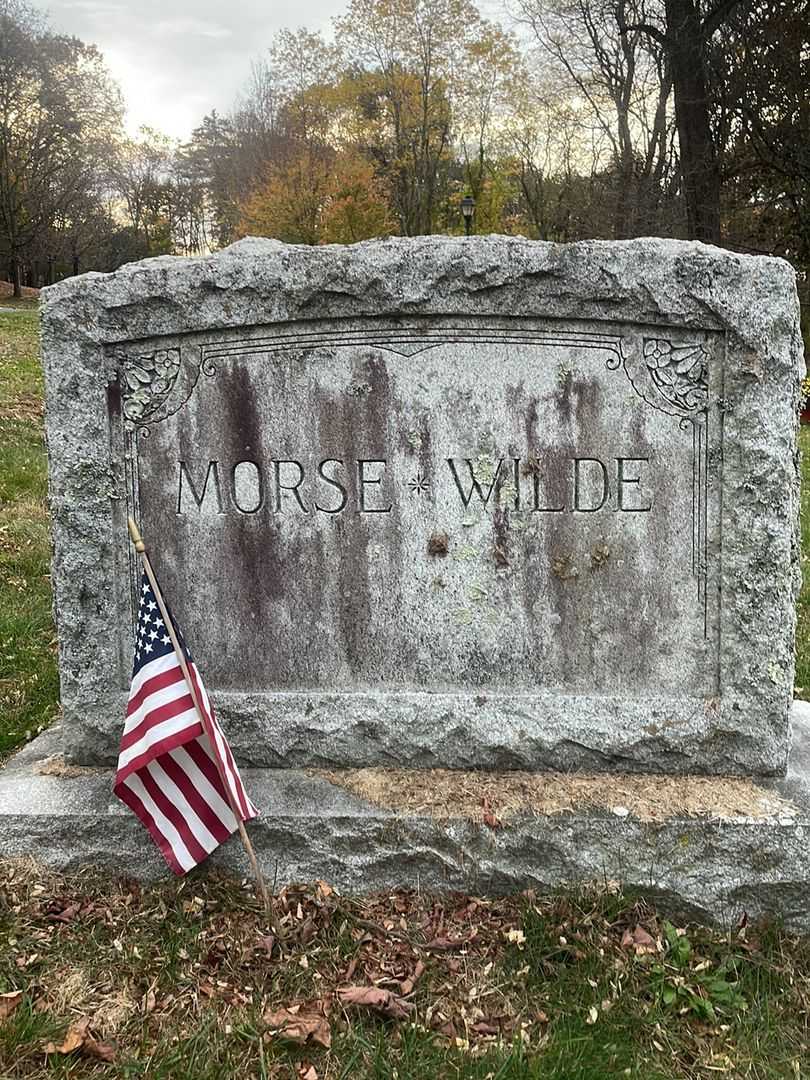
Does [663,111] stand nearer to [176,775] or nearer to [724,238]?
[724,238]

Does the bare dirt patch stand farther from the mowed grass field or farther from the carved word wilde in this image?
the carved word wilde

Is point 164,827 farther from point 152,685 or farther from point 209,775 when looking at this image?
point 152,685

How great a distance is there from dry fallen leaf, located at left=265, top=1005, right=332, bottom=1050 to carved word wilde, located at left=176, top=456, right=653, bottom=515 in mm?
1574

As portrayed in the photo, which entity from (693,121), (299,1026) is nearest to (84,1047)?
(299,1026)

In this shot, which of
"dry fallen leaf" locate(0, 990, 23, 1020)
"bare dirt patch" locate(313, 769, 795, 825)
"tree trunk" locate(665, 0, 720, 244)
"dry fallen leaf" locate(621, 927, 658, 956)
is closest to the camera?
"dry fallen leaf" locate(0, 990, 23, 1020)

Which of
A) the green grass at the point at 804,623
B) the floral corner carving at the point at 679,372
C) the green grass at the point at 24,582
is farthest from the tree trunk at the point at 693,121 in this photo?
the floral corner carving at the point at 679,372

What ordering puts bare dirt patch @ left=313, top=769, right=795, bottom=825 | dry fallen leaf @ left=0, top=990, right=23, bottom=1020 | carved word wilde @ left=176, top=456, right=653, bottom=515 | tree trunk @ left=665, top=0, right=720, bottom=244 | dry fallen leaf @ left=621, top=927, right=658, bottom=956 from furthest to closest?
tree trunk @ left=665, top=0, right=720, bottom=244
carved word wilde @ left=176, top=456, right=653, bottom=515
bare dirt patch @ left=313, top=769, right=795, bottom=825
dry fallen leaf @ left=621, top=927, right=658, bottom=956
dry fallen leaf @ left=0, top=990, right=23, bottom=1020

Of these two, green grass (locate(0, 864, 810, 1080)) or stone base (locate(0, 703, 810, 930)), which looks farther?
stone base (locate(0, 703, 810, 930))

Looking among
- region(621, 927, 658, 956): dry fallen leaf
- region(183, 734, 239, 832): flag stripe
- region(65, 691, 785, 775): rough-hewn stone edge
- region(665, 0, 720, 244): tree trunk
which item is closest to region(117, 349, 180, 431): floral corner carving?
region(65, 691, 785, 775): rough-hewn stone edge

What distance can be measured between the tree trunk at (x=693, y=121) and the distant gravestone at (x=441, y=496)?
1327cm

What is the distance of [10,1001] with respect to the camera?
8.07 ft

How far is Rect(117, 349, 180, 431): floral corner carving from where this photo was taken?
10.1 ft

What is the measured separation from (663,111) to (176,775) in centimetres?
1870

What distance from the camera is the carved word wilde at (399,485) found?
304cm
